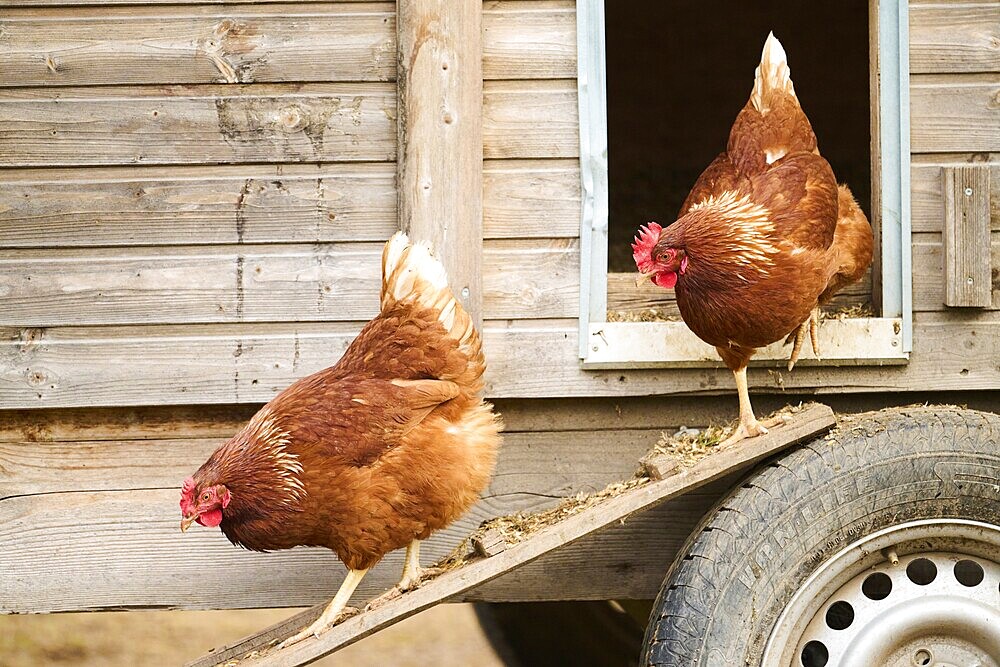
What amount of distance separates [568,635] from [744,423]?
6.44 feet

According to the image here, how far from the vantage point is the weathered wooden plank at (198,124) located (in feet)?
9.68

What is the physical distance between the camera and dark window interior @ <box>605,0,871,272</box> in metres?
5.27

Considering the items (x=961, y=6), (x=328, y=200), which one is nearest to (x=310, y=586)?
(x=328, y=200)

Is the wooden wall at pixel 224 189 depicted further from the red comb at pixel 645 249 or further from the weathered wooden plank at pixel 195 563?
the red comb at pixel 645 249

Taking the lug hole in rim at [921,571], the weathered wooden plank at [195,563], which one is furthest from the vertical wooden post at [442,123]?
the lug hole in rim at [921,571]

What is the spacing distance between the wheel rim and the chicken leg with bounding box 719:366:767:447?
0.39m

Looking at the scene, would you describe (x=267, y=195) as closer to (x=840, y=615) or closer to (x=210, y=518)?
(x=210, y=518)

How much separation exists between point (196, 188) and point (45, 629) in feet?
14.6

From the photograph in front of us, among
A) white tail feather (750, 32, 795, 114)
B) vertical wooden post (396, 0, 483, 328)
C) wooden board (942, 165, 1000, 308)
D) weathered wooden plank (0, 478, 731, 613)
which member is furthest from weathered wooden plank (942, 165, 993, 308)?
vertical wooden post (396, 0, 483, 328)

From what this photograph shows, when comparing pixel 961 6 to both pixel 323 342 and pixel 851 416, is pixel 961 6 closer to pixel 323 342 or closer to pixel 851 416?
pixel 851 416

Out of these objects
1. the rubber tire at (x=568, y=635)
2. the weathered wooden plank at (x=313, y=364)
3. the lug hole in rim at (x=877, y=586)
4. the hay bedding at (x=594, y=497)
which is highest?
the weathered wooden plank at (x=313, y=364)

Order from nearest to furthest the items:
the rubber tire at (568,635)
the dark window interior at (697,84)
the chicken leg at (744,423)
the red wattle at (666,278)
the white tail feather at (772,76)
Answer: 1. the red wattle at (666,278)
2. the chicken leg at (744,423)
3. the white tail feather at (772,76)
4. the rubber tire at (568,635)
5. the dark window interior at (697,84)

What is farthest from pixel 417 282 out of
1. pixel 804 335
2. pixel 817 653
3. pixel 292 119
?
pixel 817 653

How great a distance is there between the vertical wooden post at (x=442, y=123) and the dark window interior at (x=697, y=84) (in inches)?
94.6
